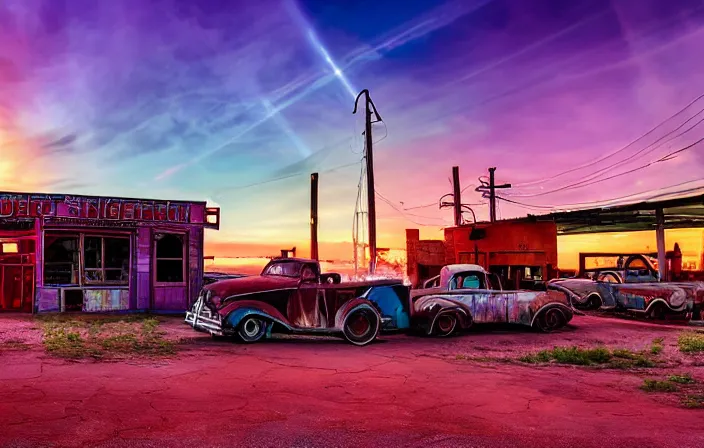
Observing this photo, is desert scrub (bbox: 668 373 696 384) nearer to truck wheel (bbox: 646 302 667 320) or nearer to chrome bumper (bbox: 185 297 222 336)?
chrome bumper (bbox: 185 297 222 336)

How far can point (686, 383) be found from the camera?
806 cm

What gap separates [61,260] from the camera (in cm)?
1666

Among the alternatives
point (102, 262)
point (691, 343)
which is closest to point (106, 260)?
point (102, 262)

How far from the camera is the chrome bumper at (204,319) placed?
1095cm

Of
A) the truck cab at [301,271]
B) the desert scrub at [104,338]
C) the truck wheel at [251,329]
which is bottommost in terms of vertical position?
the desert scrub at [104,338]

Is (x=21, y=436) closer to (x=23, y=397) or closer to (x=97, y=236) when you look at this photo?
(x=23, y=397)

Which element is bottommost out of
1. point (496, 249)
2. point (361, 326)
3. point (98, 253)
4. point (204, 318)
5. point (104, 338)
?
point (104, 338)

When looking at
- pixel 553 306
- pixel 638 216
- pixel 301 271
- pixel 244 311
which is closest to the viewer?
pixel 244 311

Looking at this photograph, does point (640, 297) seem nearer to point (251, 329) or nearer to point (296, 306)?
point (296, 306)

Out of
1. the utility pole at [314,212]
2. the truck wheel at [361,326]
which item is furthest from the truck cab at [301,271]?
the utility pole at [314,212]

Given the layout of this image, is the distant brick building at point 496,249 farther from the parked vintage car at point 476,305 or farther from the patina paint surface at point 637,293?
the parked vintage car at point 476,305

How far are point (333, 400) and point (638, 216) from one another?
21094 mm

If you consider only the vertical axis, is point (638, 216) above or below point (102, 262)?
above

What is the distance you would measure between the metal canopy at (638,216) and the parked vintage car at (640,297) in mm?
3244
